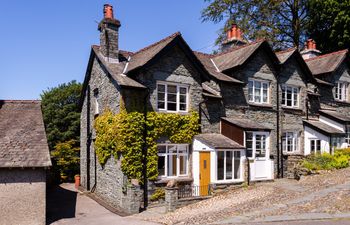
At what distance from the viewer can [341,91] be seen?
3198cm

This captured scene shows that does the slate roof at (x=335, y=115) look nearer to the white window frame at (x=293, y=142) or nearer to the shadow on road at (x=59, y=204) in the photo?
the white window frame at (x=293, y=142)

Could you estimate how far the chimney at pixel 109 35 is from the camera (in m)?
21.7

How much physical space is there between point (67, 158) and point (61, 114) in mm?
5475

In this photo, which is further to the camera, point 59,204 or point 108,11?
point 108,11

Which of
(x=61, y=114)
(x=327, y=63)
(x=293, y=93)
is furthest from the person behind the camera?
(x=61, y=114)

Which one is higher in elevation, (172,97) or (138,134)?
(172,97)

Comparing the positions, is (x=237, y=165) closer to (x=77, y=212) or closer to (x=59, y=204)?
(x=77, y=212)

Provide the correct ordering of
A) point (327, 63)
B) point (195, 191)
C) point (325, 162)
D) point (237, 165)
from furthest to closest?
point (327, 63) < point (325, 162) < point (237, 165) < point (195, 191)

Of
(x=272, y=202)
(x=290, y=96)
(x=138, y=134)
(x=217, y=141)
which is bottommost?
(x=272, y=202)

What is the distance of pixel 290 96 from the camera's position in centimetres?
2741

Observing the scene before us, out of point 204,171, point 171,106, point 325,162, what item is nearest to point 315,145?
point 325,162

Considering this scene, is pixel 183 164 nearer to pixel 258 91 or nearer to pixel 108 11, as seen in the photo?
pixel 258 91

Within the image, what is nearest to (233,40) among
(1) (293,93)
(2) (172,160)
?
(1) (293,93)

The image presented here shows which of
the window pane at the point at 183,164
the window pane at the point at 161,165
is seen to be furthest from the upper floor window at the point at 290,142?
the window pane at the point at 161,165
